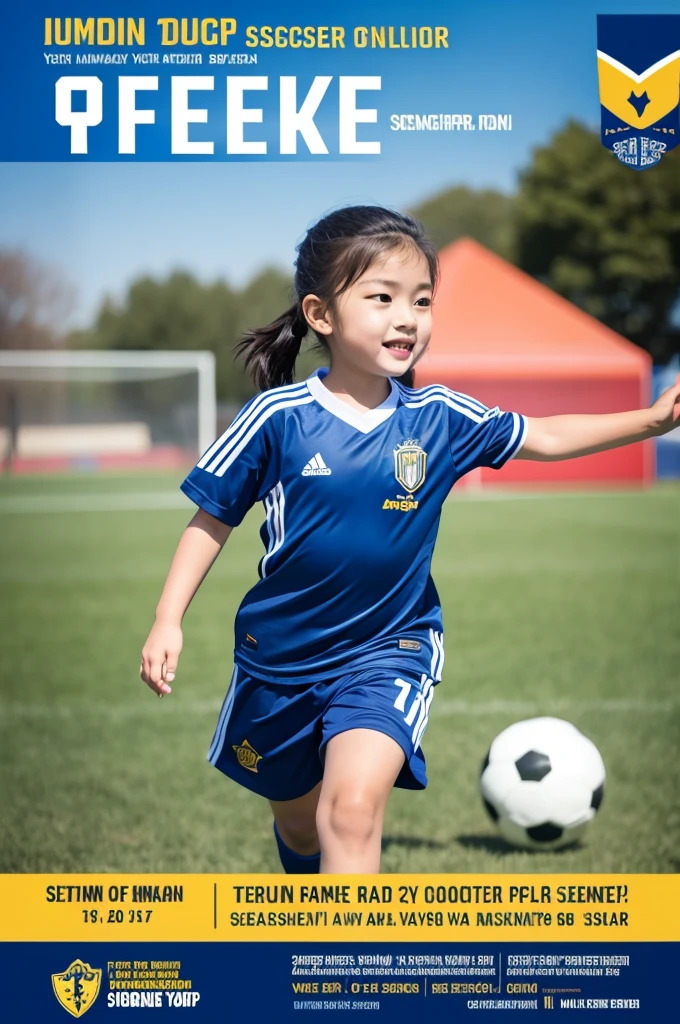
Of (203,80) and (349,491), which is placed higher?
(203,80)

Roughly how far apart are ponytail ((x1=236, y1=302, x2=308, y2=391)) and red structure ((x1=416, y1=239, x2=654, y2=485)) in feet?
46.2

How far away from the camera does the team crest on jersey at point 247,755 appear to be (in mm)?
2885

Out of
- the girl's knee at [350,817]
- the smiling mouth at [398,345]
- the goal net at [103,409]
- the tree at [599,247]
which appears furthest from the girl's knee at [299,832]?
the goal net at [103,409]

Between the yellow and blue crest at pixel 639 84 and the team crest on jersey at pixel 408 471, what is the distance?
87 cm

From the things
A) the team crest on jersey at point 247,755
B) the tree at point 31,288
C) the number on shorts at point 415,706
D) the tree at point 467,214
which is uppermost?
the tree at point 467,214

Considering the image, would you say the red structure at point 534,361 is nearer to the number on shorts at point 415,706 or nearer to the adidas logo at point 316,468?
the adidas logo at point 316,468

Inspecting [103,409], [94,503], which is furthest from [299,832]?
[103,409]

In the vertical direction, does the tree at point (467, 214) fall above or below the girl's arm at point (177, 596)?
above

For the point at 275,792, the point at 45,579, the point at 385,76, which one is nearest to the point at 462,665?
the point at 275,792

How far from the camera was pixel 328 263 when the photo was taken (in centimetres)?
280

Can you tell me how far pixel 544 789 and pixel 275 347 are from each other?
5.08 ft

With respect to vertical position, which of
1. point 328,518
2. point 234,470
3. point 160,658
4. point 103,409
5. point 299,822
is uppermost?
point 103,409

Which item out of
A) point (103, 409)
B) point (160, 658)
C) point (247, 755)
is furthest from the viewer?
point (103, 409)
